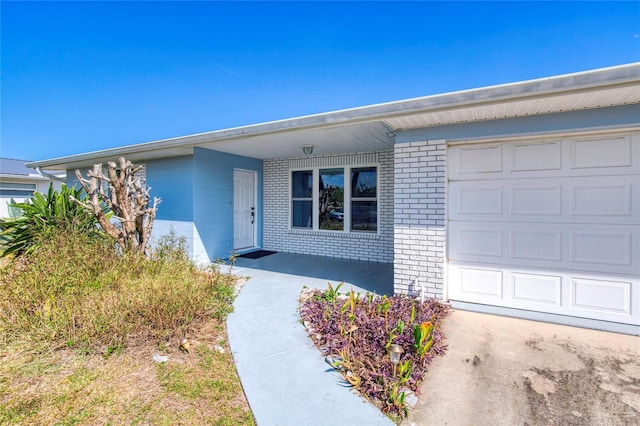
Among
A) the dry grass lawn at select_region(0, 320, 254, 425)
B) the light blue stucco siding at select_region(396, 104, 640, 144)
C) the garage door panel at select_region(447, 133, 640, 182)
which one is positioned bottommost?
the dry grass lawn at select_region(0, 320, 254, 425)

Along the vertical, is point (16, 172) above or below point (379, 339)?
above

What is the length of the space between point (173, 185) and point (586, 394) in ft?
26.5

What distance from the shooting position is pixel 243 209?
340 inches

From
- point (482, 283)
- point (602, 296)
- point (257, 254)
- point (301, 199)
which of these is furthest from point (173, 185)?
point (602, 296)

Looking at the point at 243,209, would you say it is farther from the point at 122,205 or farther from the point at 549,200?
the point at 549,200

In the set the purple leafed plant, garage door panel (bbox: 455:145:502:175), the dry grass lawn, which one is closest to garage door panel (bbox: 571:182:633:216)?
garage door panel (bbox: 455:145:502:175)

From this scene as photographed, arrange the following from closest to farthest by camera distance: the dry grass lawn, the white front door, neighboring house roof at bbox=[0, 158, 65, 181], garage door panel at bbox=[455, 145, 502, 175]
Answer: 1. the dry grass lawn
2. garage door panel at bbox=[455, 145, 502, 175]
3. the white front door
4. neighboring house roof at bbox=[0, 158, 65, 181]

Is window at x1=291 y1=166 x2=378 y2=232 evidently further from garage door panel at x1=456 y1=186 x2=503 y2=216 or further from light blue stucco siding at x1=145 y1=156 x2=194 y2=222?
garage door panel at x1=456 y1=186 x2=503 y2=216

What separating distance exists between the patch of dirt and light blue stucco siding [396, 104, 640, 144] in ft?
8.57

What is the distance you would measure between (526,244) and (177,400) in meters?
4.50

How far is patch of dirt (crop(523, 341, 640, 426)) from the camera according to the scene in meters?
2.28

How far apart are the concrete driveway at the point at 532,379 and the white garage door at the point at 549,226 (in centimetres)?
47

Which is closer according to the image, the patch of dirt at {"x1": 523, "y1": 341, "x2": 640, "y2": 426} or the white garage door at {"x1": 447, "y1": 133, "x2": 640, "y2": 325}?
the patch of dirt at {"x1": 523, "y1": 341, "x2": 640, "y2": 426}

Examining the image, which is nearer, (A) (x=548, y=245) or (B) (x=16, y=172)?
(A) (x=548, y=245)
